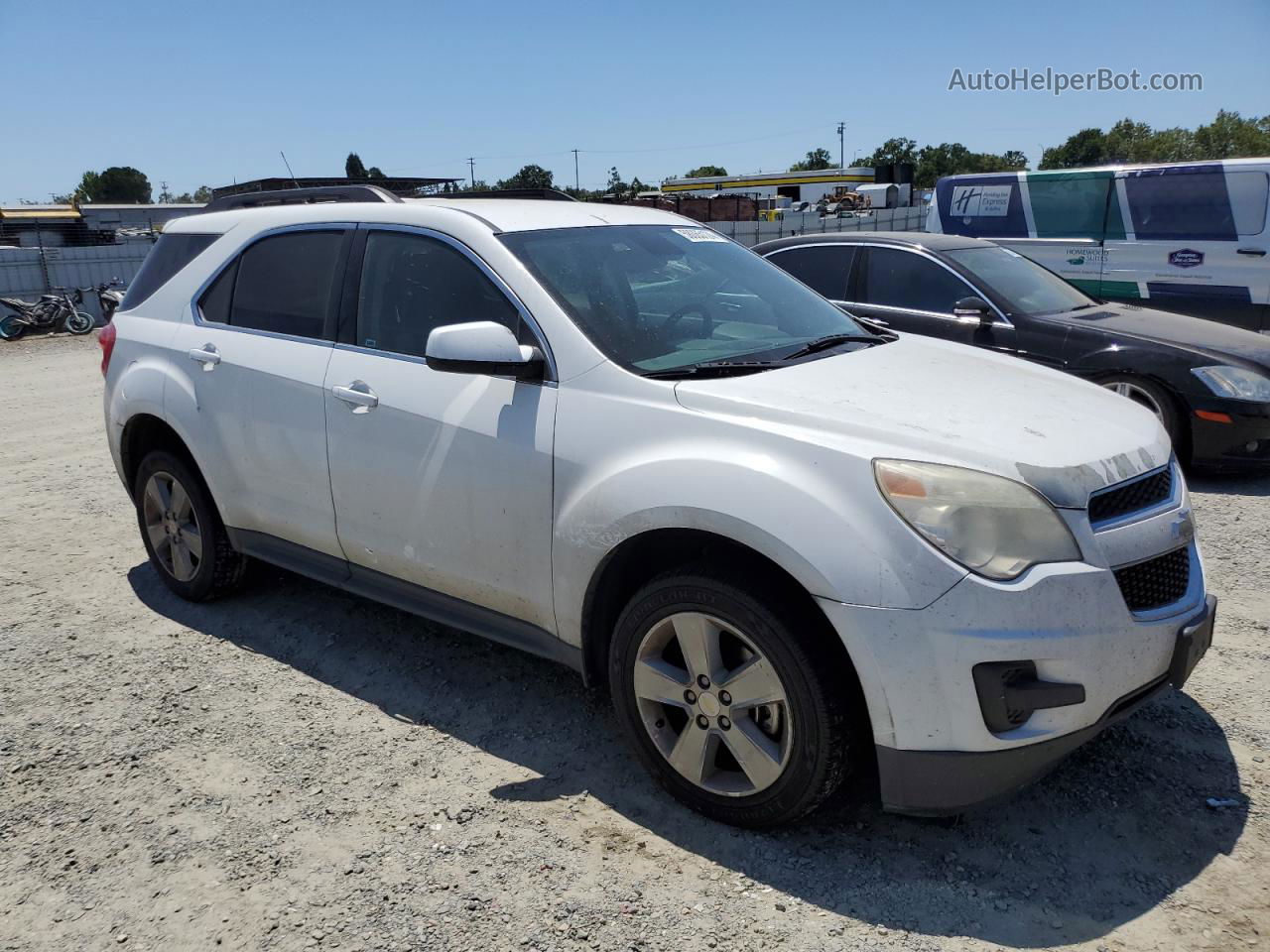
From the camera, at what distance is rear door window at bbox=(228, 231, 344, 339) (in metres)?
3.91

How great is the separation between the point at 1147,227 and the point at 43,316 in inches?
698

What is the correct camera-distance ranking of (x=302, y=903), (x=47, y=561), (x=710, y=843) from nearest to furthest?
(x=302, y=903)
(x=710, y=843)
(x=47, y=561)

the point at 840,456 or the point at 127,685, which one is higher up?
the point at 840,456

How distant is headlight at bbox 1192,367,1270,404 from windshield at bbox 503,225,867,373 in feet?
11.8

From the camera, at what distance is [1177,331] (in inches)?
266

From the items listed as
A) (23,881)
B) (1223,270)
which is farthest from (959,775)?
(1223,270)

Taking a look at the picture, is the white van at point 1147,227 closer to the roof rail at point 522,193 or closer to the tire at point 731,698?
the roof rail at point 522,193

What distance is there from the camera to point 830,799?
9.88 feet

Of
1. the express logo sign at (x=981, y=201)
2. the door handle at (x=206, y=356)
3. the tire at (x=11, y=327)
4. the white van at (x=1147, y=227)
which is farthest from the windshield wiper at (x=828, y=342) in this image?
the tire at (x=11, y=327)

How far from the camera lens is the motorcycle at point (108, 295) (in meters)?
17.7

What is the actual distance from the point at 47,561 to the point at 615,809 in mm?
4057

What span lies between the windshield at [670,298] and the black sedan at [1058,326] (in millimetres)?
2801

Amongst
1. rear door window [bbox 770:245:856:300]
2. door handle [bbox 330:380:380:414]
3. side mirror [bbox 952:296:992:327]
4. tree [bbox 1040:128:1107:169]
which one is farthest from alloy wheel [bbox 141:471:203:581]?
tree [bbox 1040:128:1107:169]

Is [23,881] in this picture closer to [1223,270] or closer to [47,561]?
[47,561]
